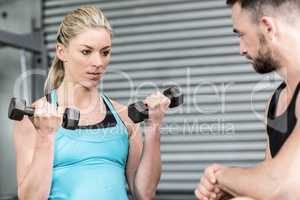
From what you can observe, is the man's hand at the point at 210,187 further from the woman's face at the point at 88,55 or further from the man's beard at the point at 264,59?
the woman's face at the point at 88,55

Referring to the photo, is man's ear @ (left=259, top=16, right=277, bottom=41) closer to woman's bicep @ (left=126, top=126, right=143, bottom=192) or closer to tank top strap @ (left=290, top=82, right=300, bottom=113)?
tank top strap @ (left=290, top=82, right=300, bottom=113)

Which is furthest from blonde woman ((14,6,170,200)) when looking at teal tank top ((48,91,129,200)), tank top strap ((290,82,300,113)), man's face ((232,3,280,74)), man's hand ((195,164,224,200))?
tank top strap ((290,82,300,113))

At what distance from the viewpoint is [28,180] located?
6.59 feet

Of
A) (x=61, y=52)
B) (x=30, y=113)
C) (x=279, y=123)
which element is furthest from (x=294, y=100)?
(x=61, y=52)

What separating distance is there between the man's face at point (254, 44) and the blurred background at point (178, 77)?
7.14 ft

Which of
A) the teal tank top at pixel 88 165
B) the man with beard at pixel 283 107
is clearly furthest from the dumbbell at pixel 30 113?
the man with beard at pixel 283 107

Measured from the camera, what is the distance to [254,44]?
68.7 inches

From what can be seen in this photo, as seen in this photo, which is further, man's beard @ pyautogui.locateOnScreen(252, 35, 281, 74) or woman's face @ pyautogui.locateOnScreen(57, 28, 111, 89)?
woman's face @ pyautogui.locateOnScreen(57, 28, 111, 89)

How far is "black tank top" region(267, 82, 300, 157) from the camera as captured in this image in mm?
1653

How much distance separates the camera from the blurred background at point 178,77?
397 centimetres

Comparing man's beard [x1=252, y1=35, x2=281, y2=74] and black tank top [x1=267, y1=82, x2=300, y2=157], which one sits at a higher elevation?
man's beard [x1=252, y1=35, x2=281, y2=74]

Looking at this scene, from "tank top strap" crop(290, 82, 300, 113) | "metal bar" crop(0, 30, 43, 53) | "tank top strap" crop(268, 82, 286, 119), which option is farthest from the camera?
"metal bar" crop(0, 30, 43, 53)

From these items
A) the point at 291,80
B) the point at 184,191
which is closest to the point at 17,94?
the point at 184,191

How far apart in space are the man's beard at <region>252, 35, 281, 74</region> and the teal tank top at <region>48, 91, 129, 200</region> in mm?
817
